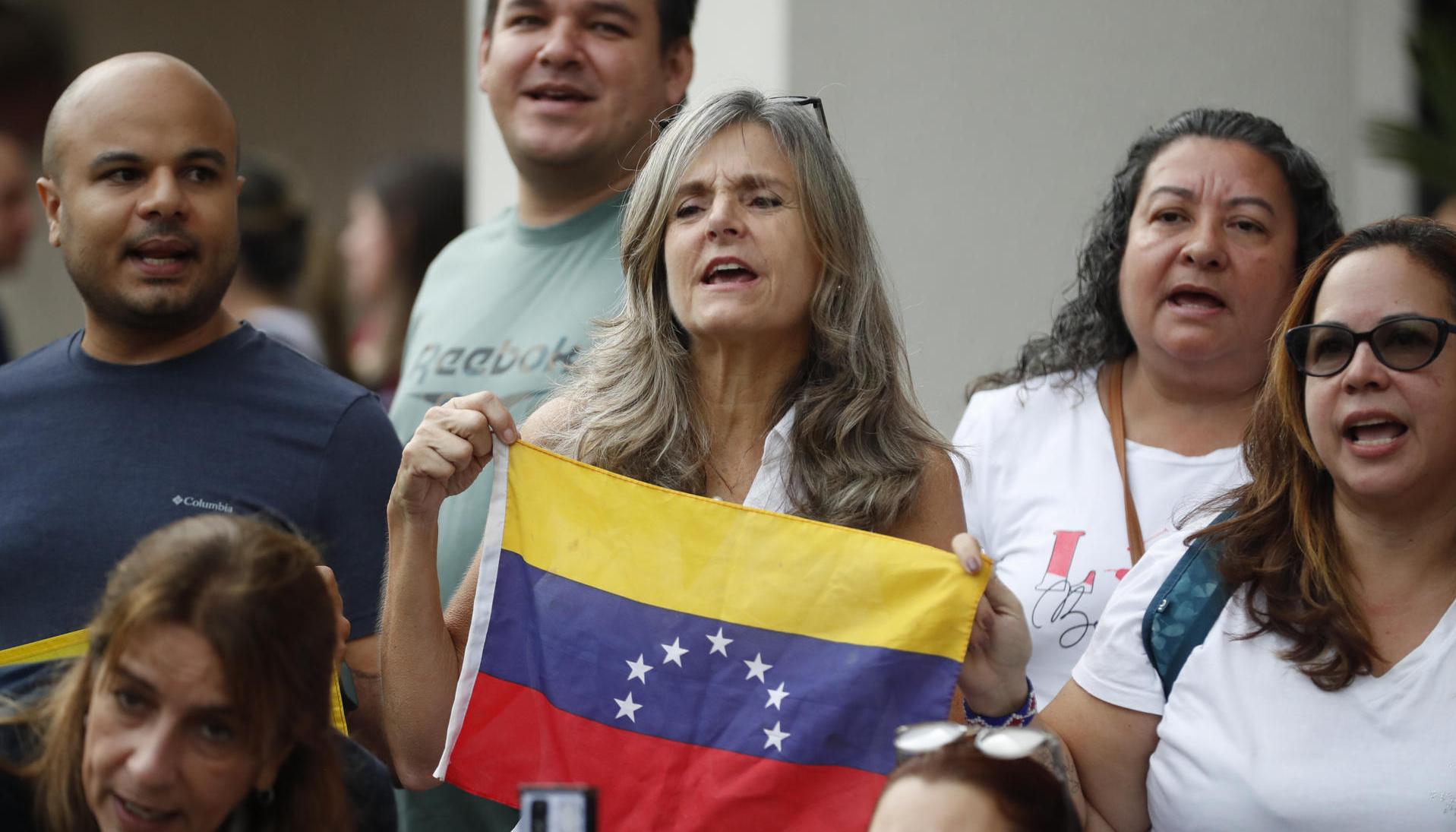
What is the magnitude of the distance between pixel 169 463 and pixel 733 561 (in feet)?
3.62

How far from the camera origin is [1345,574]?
3016mm

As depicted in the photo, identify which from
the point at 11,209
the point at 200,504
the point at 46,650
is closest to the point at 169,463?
the point at 200,504

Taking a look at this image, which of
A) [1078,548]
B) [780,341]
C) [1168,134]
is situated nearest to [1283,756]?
[1078,548]

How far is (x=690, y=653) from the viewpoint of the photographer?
304cm

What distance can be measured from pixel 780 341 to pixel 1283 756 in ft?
3.89

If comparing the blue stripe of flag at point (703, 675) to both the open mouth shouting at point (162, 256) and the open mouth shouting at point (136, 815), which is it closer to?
the open mouth shouting at point (136, 815)

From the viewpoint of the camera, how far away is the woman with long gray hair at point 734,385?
3.09 m

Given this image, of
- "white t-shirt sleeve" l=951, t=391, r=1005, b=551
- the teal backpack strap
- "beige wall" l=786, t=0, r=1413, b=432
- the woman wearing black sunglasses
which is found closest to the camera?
the woman wearing black sunglasses

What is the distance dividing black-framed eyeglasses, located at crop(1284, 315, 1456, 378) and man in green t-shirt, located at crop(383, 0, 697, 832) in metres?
1.62

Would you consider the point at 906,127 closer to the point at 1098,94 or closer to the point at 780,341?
the point at 1098,94

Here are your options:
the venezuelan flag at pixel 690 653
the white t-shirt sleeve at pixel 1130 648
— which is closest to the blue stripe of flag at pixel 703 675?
the venezuelan flag at pixel 690 653

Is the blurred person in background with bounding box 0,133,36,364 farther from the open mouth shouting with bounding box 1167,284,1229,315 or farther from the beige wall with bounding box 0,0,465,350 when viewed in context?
the open mouth shouting with bounding box 1167,284,1229,315

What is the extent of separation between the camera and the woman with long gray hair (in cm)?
309

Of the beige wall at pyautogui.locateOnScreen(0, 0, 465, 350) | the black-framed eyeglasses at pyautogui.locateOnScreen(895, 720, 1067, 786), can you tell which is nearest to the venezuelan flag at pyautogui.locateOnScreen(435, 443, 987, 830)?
the black-framed eyeglasses at pyautogui.locateOnScreen(895, 720, 1067, 786)
